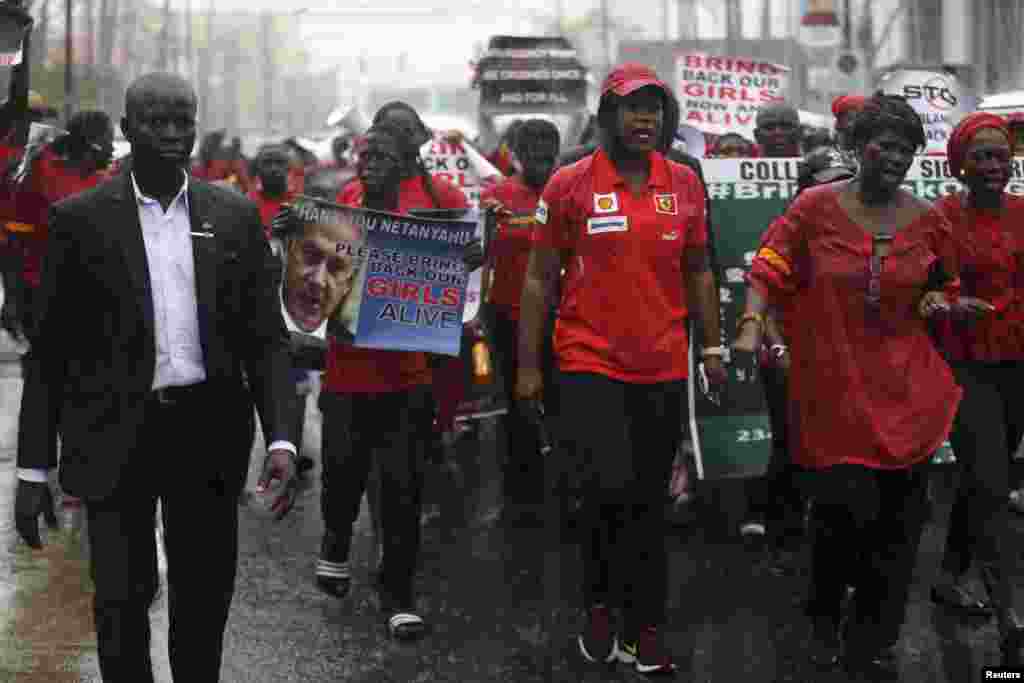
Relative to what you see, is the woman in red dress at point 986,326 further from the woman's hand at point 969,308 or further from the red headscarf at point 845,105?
the red headscarf at point 845,105

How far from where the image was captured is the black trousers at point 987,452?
21.6 ft

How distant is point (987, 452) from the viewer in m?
6.64

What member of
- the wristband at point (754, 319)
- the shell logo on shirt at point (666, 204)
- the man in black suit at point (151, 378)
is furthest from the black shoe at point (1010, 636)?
the man in black suit at point (151, 378)

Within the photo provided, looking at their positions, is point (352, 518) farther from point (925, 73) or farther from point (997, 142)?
point (925, 73)

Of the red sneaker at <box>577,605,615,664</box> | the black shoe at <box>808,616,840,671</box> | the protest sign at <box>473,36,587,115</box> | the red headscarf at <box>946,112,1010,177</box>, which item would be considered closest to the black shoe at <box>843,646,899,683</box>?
the black shoe at <box>808,616,840,671</box>

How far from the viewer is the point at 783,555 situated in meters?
8.26

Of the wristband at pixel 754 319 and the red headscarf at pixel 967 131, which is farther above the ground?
the red headscarf at pixel 967 131

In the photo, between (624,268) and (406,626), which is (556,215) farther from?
(406,626)

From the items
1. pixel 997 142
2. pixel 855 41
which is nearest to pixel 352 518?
pixel 997 142

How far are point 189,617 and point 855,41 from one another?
34951 millimetres

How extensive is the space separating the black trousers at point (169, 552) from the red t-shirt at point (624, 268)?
164 centimetres

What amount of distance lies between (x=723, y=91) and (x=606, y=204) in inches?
323

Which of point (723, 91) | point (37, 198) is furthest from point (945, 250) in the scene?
point (723, 91)

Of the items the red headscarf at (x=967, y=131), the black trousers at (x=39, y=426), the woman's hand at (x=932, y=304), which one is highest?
the red headscarf at (x=967, y=131)
